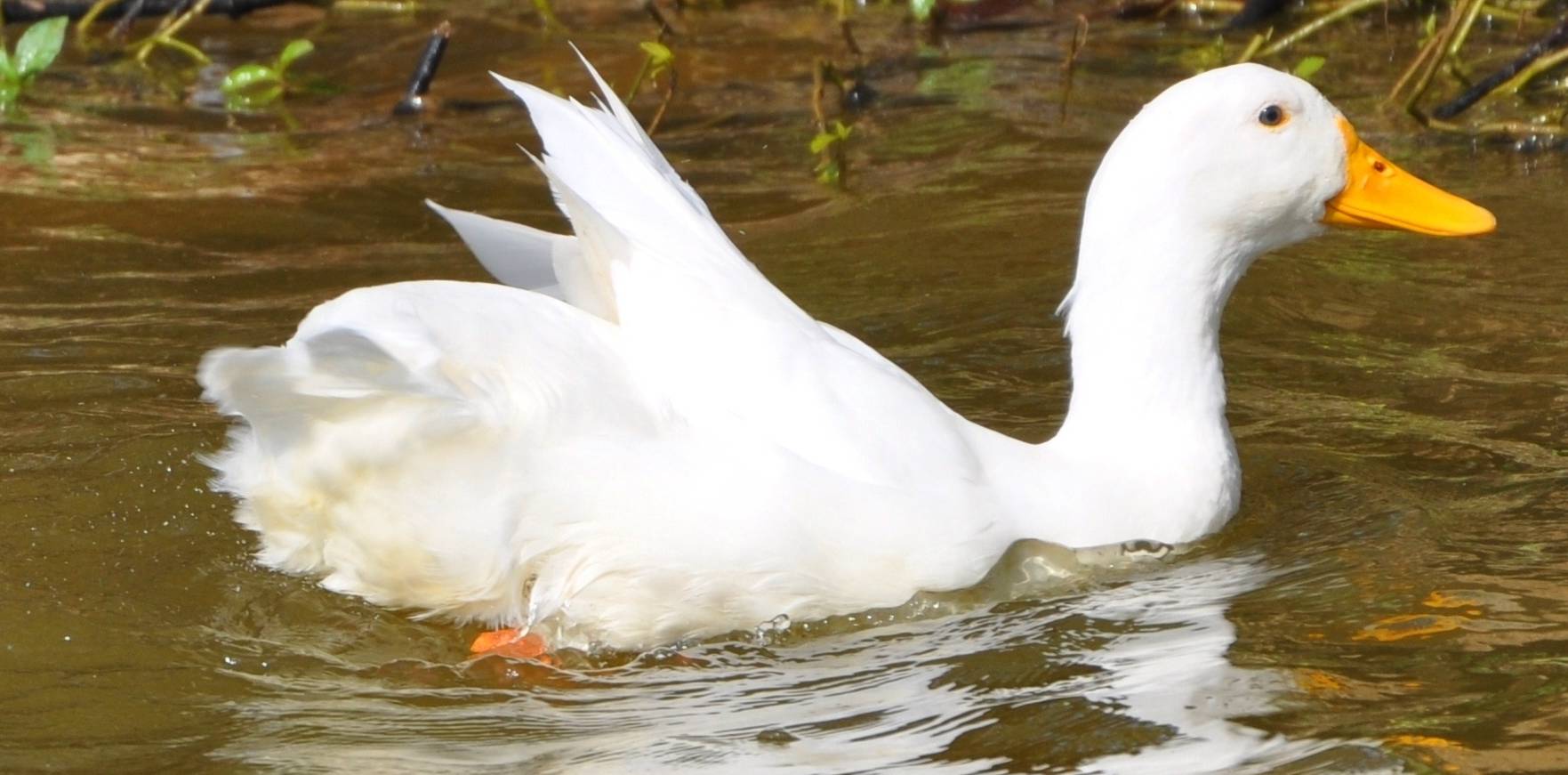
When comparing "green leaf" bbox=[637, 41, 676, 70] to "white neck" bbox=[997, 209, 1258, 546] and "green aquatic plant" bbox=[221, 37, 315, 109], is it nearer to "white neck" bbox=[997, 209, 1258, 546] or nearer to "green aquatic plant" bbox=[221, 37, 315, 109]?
"green aquatic plant" bbox=[221, 37, 315, 109]

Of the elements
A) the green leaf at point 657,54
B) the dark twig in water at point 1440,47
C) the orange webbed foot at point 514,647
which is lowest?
the orange webbed foot at point 514,647

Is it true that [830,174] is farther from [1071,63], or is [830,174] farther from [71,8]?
[71,8]

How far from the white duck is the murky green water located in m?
0.15

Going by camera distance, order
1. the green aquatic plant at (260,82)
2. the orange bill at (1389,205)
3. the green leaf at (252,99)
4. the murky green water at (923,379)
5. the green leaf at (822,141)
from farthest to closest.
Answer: the green leaf at (252,99), the green aquatic plant at (260,82), the green leaf at (822,141), the orange bill at (1389,205), the murky green water at (923,379)

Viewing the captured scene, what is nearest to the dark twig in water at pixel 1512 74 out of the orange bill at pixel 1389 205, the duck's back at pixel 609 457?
the orange bill at pixel 1389 205

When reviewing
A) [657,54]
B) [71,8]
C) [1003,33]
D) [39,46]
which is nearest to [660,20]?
[657,54]

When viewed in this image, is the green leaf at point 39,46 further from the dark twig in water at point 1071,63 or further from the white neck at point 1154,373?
the white neck at point 1154,373

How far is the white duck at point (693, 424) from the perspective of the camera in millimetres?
3529

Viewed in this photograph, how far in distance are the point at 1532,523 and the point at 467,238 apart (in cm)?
230

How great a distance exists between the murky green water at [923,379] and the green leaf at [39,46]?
9.9 inches

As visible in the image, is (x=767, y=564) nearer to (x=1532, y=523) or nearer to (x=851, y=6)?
(x=1532, y=523)

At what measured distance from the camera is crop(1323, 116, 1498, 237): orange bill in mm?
4305

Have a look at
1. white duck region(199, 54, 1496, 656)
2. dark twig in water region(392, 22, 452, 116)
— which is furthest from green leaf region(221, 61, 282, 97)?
white duck region(199, 54, 1496, 656)

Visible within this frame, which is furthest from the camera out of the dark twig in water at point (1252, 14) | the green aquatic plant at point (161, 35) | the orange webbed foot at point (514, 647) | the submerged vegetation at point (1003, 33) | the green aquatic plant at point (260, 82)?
the dark twig in water at point (1252, 14)
